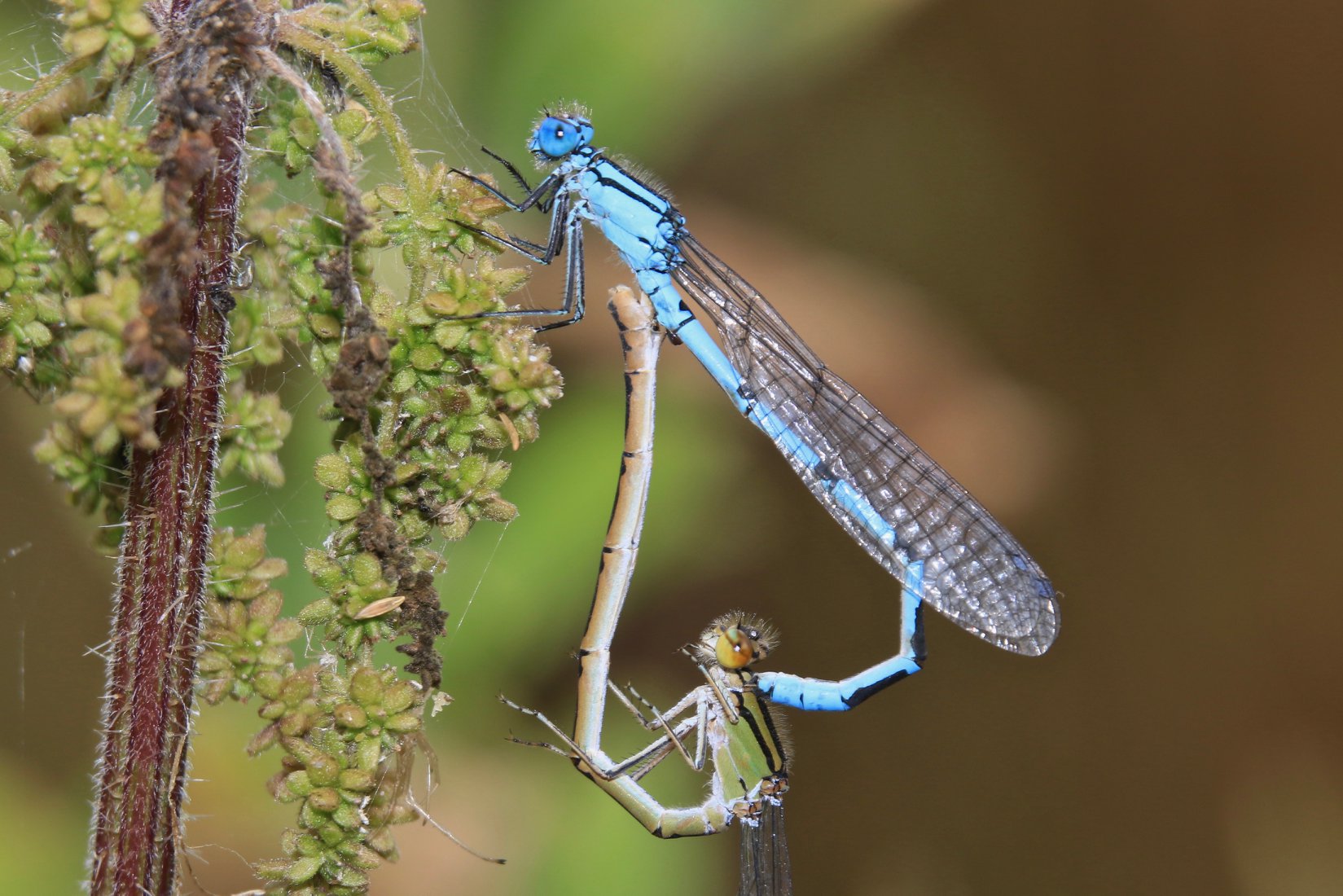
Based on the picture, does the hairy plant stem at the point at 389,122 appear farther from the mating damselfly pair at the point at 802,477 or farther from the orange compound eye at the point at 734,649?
the orange compound eye at the point at 734,649

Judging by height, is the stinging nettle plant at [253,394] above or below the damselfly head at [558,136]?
below

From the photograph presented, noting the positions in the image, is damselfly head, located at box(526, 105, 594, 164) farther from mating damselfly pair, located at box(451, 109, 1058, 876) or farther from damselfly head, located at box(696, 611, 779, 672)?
damselfly head, located at box(696, 611, 779, 672)

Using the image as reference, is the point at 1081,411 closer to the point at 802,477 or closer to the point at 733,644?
the point at 802,477

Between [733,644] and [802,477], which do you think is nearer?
[733,644]

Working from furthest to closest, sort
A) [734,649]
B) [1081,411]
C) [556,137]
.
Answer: [1081,411]
[734,649]
[556,137]

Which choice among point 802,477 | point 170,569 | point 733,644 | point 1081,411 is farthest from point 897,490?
point 170,569

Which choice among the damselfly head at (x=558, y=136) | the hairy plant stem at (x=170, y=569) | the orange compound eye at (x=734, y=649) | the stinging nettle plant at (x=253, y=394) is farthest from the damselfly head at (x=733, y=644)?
the hairy plant stem at (x=170, y=569)

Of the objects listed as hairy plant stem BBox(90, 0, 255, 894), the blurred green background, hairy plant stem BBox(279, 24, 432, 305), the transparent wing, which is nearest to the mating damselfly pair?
the transparent wing

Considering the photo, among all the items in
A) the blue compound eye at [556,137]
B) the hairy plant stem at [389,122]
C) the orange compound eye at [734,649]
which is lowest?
the orange compound eye at [734,649]
